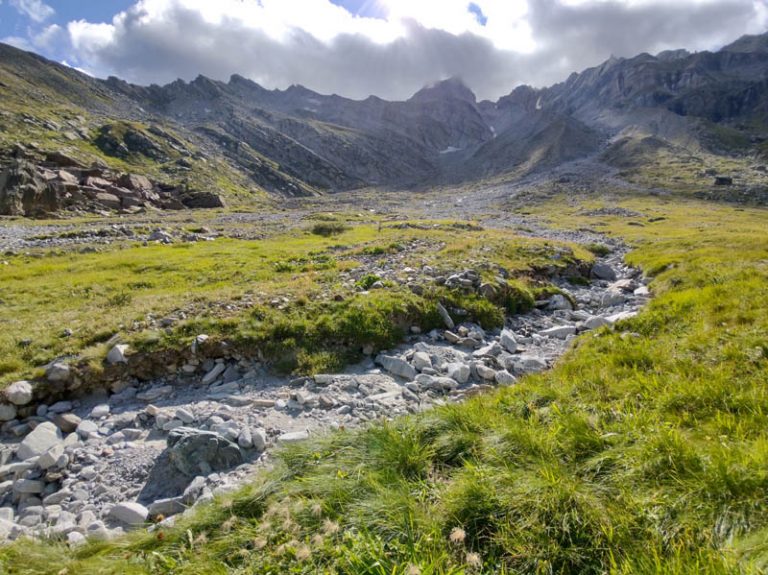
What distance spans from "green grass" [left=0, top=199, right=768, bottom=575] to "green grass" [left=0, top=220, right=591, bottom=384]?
5.51m

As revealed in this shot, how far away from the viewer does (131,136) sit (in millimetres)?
150000

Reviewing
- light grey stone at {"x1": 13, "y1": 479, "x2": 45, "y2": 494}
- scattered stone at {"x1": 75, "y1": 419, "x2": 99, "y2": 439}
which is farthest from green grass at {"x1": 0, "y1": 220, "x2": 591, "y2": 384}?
light grey stone at {"x1": 13, "y1": 479, "x2": 45, "y2": 494}

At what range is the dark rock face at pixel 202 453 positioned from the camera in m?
6.39

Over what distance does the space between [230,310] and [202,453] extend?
20.8ft

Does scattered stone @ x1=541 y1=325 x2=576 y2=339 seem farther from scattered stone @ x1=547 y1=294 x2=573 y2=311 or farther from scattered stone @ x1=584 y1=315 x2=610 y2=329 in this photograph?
scattered stone @ x1=547 y1=294 x2=573 y2=311

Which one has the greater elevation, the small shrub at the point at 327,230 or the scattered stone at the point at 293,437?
the small shrub at the point at 327,230

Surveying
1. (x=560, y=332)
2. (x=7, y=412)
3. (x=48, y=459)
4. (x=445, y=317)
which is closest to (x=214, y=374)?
(x=48, y=459)

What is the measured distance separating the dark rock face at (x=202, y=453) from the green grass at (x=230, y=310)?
347 centimetres

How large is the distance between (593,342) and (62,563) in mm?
10594

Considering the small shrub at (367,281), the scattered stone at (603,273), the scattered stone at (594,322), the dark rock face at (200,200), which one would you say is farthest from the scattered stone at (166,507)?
the dark rock face at (200,200)

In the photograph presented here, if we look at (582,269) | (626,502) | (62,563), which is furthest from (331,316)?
(582,269)

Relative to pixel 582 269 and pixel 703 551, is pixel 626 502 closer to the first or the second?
pixel 703 551

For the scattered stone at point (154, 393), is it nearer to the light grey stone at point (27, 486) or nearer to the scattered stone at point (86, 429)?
the scattered stone at point (86, 429)

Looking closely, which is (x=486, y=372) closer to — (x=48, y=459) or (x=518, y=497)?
(x=518, y=497)
